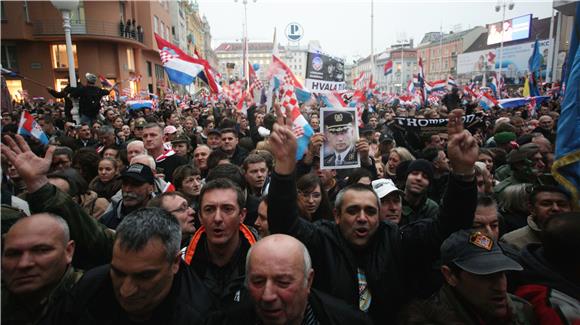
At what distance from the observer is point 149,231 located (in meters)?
2.14

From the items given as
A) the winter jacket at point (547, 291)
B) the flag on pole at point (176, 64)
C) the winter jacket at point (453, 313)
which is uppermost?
the flag on pole at point (176, 64)

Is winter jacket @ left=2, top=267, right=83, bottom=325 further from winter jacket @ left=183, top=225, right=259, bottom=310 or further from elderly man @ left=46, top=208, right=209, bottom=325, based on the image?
winter jacket @ left=183, top=225, right=259, bottom=310

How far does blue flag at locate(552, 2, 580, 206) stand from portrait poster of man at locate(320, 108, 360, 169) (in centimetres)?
215

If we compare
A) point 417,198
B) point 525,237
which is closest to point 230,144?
point 417,198

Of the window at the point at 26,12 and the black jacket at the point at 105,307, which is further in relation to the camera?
the window at the point at 26,12

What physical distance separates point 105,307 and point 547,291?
2460mm

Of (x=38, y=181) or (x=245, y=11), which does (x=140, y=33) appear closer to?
(x=245, y=11)

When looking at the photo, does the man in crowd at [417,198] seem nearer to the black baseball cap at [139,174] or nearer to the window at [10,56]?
the black baseball cap at [139,174]

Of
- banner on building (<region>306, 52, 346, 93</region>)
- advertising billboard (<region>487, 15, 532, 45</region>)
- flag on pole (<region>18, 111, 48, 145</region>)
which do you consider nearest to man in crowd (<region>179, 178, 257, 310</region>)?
flag on pole (<region>18, 111, 48, 145</region>)

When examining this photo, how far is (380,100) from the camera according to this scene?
30094 millimetres

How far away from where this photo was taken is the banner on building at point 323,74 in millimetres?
7301

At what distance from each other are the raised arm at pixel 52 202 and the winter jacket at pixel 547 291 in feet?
9.02

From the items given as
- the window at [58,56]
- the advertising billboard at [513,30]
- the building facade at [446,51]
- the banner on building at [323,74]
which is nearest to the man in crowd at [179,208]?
the banner on building at [323,74]

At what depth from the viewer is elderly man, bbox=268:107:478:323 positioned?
2377 mm
